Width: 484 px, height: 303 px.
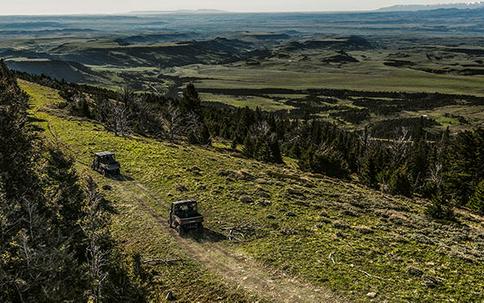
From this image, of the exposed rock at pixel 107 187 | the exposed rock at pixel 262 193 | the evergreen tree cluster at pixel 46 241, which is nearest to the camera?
Result: the evergreen tree cluster at pixel 46 241

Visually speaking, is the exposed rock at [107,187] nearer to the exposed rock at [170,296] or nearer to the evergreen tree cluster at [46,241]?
the evergreen tree cluster at [46,241]

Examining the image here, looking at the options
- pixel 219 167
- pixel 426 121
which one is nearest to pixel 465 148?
pixel 219 167

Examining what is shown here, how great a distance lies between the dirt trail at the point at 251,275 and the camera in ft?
89.0

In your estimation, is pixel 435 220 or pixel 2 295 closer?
pixel 2 295

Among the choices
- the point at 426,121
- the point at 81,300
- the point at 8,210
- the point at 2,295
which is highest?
the point at 8,210

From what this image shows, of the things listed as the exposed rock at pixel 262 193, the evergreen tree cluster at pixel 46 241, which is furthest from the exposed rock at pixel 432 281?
the exposed rock at pixel 262 193

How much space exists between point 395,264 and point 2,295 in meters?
23.0

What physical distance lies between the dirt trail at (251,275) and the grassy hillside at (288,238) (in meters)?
0.07

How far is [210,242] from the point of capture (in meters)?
34.3

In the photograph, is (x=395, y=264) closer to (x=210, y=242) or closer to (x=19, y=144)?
(x=210, y=242)

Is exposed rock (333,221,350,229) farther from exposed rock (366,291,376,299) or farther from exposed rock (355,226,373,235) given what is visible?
exposed rock (366,291,376,299)

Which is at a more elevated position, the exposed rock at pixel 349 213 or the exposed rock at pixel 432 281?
the exposed rock at pixel 432 281

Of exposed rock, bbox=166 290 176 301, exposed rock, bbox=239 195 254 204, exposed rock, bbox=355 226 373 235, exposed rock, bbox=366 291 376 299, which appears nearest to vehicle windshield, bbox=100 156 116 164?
exposed rock, bbox=239 195 254 204

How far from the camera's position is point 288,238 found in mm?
35031
